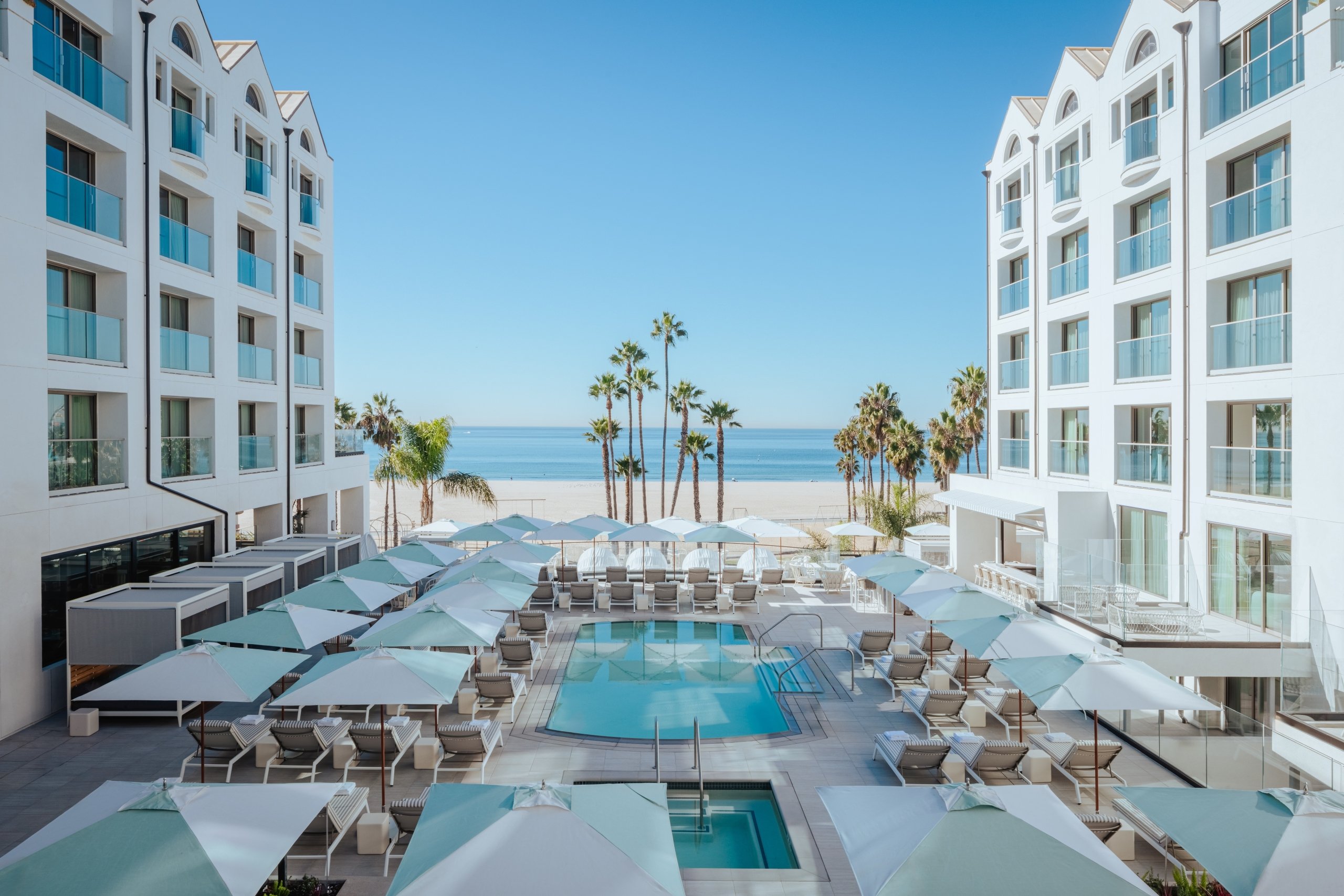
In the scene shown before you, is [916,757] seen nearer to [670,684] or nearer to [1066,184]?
[670,684]

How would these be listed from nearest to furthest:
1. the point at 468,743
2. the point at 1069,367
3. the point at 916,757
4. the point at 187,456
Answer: the point at 916,757, the point at 468,743, the point at 187,456, the point at 1069,367

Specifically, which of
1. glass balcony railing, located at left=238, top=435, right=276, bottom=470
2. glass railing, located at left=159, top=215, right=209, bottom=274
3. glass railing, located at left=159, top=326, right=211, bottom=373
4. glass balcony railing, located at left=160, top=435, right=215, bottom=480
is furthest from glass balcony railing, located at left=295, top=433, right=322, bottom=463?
glass railing, located at left=159, top=215, right=209, bottom=274

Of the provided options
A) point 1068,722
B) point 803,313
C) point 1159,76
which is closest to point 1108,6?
point 1159,76

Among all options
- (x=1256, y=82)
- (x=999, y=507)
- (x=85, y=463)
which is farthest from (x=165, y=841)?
(x=999, y=507)

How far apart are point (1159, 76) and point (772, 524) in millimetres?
15006

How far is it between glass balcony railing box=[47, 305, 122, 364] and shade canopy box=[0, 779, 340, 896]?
10816 millimetres

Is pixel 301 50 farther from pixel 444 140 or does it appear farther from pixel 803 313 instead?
pixel 803 313

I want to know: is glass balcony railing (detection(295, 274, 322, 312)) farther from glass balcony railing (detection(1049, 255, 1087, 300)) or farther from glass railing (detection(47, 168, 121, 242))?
glass balcony railing (detection(1049, 255, 1087, 300))

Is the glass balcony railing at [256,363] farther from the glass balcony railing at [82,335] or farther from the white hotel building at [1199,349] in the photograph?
the white hotel building at [1199,349]

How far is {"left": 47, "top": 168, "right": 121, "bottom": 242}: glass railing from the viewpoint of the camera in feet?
46.7

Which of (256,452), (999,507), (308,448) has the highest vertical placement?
(308,448)

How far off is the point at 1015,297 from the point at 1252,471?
10.9 m

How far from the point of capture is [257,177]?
21375mm

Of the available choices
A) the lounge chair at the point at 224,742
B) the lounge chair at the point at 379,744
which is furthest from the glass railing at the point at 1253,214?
the lounge chair at the point at 224,742
